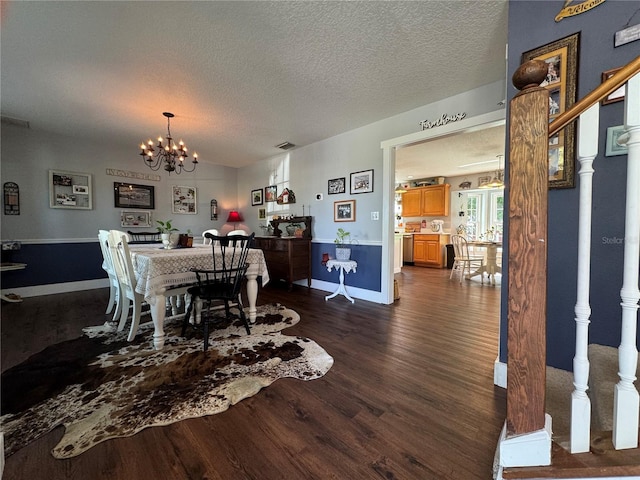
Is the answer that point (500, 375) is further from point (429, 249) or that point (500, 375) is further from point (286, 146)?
point (429, 249)

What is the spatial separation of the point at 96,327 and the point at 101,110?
263 centimetres

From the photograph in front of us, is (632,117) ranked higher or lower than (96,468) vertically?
higher

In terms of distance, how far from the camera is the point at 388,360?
1.94 meters

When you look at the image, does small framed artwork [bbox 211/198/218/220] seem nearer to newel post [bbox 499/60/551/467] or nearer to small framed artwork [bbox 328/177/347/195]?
small framed artwork [bbox 328/177/347/195]

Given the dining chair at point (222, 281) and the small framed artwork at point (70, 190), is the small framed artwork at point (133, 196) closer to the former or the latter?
the small framed artwork at point (70, 190)

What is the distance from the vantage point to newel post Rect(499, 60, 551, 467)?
729 millimetres

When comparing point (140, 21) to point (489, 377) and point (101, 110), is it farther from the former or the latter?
point (489, 377)

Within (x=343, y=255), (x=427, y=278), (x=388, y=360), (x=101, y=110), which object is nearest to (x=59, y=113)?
(x=101, y=110)

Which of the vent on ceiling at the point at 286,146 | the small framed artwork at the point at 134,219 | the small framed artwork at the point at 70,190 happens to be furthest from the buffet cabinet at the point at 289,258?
the small framed artwork at the point at 70,190

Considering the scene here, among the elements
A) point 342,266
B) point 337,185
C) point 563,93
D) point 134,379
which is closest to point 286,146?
point 337,185

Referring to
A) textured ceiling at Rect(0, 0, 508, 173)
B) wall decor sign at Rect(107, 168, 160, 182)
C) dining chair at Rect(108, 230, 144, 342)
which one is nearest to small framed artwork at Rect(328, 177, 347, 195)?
textured ceiling at Rect(0, 0, 508, 173)

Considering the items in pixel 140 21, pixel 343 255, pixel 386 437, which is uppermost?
pixel 140 21

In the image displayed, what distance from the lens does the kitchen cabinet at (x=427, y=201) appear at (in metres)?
6.80

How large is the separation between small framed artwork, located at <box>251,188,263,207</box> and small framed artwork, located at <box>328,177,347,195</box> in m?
2.00
